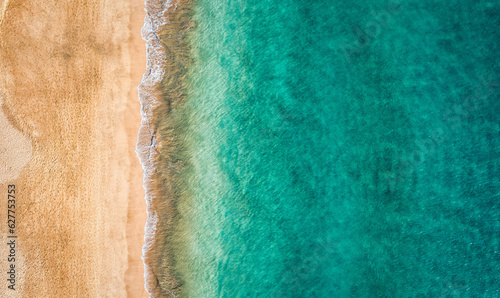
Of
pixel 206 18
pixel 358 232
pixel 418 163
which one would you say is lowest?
pixel 358 232

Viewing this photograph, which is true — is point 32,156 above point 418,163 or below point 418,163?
above

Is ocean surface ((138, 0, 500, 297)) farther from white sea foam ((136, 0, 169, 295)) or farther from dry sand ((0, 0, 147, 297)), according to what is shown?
dry sand ((0, 0, 147, 297))

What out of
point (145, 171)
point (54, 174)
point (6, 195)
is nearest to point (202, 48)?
point (145, 171)

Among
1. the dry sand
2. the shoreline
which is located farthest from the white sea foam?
the dry sand

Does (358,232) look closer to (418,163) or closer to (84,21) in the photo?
(418,163)

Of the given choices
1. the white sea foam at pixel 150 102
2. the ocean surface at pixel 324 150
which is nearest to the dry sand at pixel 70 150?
the white sea foam at pixel 150 102

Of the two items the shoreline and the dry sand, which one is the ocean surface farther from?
the dry sand
